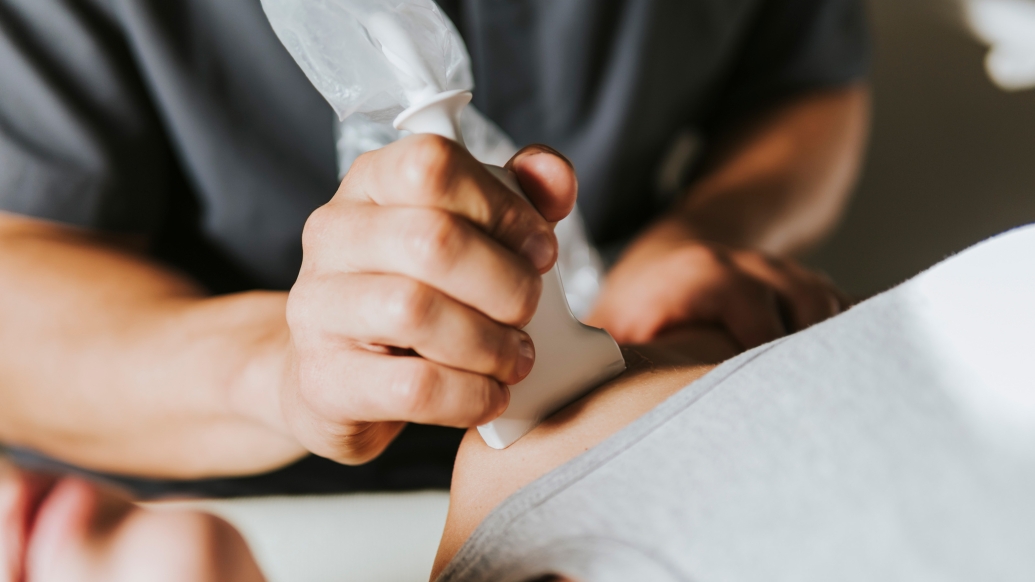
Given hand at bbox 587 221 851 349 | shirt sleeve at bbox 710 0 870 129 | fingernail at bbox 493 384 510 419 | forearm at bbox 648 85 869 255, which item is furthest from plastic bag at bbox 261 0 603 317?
shirt sleeve at bbox 710 0 870 129

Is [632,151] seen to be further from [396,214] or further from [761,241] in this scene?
[396,214]

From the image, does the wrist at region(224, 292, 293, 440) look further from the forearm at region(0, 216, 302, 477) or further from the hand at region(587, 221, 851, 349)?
the hand at region(587, 221, 851, 349)

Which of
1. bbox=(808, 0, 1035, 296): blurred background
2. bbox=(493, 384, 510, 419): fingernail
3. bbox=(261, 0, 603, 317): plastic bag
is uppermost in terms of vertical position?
bbox=(261, 0, 603, 317): plastic bag

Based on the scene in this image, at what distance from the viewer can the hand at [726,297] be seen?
1.45 ft

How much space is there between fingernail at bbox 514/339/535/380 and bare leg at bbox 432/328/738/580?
0.04 meters

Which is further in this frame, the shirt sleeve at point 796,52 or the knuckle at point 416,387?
the shirt sleeve at point 796,52

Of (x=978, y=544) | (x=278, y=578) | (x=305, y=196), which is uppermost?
(x=978, y=544)

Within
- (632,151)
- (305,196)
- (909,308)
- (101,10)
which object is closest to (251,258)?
(305,196)

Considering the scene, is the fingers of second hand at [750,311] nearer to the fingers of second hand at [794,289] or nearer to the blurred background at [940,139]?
the fingers of second hand at [794,289]

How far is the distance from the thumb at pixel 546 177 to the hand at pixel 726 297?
211 mm

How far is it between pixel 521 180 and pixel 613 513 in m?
0.12

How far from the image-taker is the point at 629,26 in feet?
1.90

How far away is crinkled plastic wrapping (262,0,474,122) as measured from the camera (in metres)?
0.25

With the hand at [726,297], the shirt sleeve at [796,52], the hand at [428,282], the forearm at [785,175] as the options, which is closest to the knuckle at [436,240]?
the hand at [428,282]
